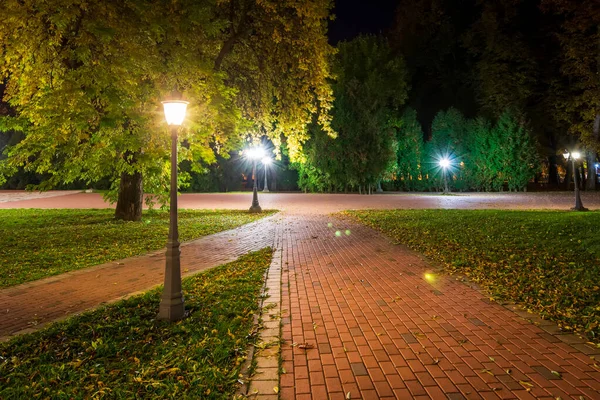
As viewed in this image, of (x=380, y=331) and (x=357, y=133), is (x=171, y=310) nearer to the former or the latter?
(x=380, y=331)

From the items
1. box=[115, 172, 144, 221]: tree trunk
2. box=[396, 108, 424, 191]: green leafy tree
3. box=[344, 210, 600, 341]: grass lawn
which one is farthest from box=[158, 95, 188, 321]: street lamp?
box=[396, 108, 424, 191]: green leafy tree

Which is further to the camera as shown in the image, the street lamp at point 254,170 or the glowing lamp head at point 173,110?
the street lamp at point 254,170

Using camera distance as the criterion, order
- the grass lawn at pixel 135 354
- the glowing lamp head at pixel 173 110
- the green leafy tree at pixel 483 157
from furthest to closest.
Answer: the green leafy tree at pixel 483 157
the glowing lamp head at pixel 173 110
the grass lawn at pixel 135 354

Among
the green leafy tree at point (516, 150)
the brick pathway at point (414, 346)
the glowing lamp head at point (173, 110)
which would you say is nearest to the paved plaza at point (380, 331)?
the brick pathway at point (414, 346)

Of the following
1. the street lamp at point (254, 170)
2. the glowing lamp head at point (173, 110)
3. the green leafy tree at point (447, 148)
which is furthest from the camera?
the green leafy tree at point (447, 148)

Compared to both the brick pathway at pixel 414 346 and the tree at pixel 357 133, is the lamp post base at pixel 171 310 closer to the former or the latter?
the brick pathway at pixel 414 346

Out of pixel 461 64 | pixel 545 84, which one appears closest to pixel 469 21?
pixel 461 64

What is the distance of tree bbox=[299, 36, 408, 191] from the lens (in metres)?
34.2

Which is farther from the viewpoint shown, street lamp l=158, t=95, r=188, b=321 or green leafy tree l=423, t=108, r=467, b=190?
green leafy tree l=423, t=108, r=467, b=190

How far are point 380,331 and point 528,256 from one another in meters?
5.15

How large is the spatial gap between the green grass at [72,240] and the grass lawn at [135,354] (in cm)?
293

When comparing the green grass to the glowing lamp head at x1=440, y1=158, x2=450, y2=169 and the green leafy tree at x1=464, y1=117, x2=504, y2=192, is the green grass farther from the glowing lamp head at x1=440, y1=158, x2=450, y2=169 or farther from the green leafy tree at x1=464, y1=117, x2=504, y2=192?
the green leafy tree at x1=464, y1=117, x2=504, y2=192

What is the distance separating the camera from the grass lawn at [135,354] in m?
3.18

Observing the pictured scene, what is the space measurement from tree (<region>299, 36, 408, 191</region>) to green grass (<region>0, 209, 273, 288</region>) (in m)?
20.3
